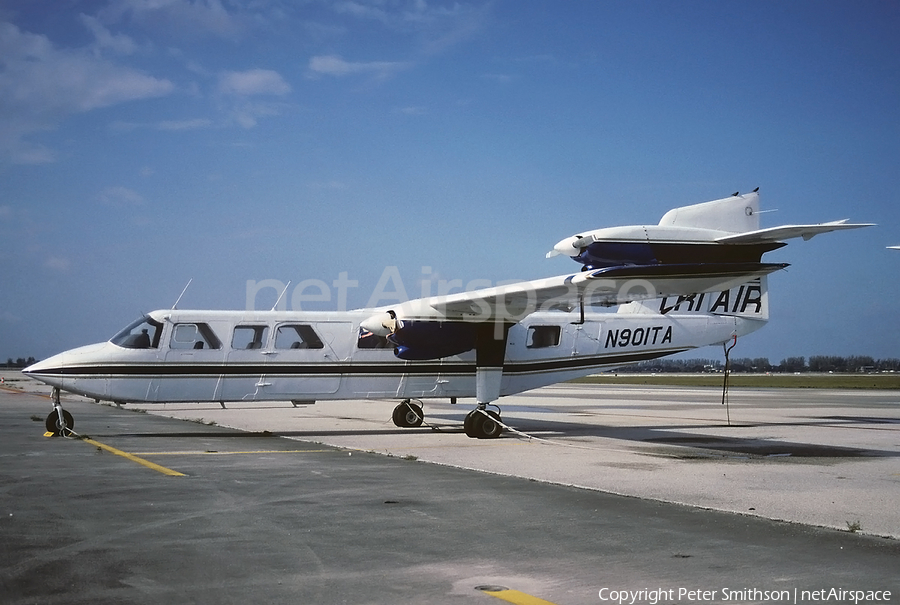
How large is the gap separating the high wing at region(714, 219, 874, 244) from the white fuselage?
→ 215 inches

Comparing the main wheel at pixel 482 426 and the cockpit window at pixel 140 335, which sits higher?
the cockpit window at pixel 140 335

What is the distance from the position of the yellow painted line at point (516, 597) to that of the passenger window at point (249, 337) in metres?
13.5

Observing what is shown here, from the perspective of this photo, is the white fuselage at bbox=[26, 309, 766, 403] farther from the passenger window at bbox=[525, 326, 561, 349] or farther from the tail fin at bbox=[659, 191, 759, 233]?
the tail fin at bbox=[659, 191, 759, 233]

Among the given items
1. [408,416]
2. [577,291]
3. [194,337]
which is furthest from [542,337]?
[194,337]

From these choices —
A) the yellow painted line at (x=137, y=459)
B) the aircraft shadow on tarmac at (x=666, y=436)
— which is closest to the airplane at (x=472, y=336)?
the aircraft shadow on tarmac at (x=666, y=436)

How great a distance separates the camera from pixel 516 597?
538cm

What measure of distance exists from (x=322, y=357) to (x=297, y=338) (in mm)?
730

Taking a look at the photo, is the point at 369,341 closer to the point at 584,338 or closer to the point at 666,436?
the point at 584,338

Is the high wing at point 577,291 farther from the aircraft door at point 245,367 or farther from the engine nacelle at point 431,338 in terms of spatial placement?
the aircraft door at point 245,367

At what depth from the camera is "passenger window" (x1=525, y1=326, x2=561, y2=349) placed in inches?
790

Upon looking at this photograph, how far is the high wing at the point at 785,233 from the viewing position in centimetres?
1178

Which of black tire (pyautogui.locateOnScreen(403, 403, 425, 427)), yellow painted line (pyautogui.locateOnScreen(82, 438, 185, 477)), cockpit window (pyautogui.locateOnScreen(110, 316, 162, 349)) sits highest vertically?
cockpit window (pyautogui.locateOnScreen(110, 316, 162, 349))

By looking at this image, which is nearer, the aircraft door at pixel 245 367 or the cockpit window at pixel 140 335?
the cockpit window at pixel 140 335

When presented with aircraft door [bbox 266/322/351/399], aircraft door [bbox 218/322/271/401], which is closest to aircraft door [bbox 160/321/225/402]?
aircraft door [bbox 218/322/271/401]
